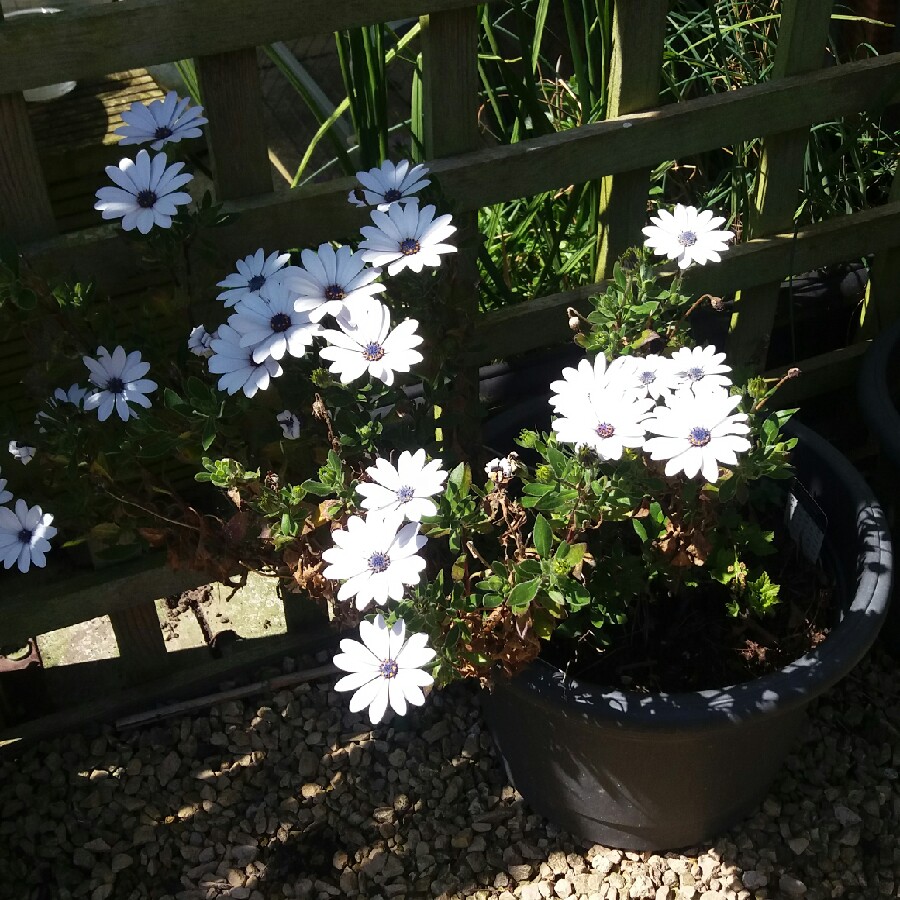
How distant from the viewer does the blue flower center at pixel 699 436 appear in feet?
4.21

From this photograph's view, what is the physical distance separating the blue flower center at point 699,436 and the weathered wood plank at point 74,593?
0.97 metres

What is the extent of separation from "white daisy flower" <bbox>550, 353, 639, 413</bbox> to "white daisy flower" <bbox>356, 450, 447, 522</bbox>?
0.17m

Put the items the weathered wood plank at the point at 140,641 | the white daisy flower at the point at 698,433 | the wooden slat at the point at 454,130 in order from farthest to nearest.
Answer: the weathered wood plank at the point at 140,641 < the wooden slat at the point at 454,130 < the white daisy flower at the point at 698,433

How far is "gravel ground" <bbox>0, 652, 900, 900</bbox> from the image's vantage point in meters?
1.87

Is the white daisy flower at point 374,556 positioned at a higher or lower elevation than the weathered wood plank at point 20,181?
lower

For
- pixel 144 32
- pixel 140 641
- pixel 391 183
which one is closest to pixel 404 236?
pixel 391 183

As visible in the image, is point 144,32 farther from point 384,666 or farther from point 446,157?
point 384,666

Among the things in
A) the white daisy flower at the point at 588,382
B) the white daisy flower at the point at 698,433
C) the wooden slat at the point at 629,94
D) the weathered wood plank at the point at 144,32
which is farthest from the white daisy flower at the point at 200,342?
the wooden slat at the point at 629,94

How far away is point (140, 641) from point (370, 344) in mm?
988

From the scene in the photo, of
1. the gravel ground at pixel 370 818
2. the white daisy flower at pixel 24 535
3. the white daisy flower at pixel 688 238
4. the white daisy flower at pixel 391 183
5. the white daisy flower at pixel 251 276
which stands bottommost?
the gravel ground at pixel 370 818

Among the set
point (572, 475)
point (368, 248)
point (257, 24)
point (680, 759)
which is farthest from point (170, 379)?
point (680, 759)

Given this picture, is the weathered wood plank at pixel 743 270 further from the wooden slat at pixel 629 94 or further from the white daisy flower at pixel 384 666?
the white daisy flower at pixel 384 666

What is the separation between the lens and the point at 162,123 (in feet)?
4.85

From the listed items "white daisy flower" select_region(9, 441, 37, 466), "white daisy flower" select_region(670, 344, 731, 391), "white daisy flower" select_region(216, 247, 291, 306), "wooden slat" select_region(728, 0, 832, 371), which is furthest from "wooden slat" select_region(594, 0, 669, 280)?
"white daisy flower" select_region(9, 441, 37, 466)
